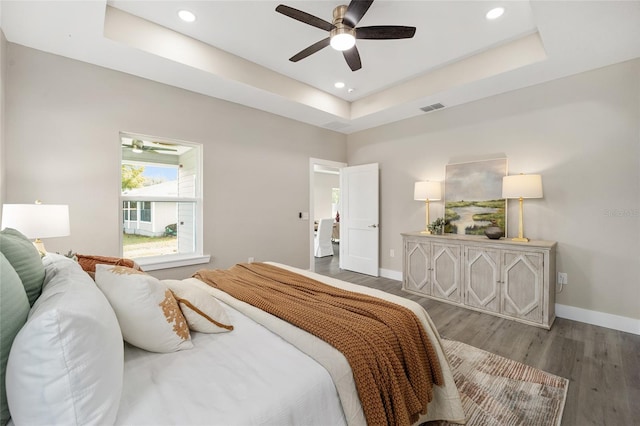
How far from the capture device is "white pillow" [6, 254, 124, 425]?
719 millimetres

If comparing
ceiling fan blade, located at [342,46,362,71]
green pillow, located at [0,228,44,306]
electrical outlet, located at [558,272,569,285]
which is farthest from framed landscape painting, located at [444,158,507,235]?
green pillow, located at [0,228,44,306]

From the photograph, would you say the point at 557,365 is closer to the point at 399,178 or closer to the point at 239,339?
the point at 239,339

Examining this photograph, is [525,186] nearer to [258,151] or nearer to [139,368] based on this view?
[258,151]

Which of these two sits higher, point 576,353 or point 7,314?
point 7,314

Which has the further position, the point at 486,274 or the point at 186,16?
the point at 486,274

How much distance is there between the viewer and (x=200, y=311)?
56.1 inches

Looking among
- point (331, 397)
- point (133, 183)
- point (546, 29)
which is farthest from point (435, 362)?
point (133, 183)

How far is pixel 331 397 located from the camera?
3.57 feet

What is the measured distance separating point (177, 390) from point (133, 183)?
2.93 metres

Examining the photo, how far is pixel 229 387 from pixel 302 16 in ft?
7.96

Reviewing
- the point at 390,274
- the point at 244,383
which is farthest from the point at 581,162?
the point at 244,383

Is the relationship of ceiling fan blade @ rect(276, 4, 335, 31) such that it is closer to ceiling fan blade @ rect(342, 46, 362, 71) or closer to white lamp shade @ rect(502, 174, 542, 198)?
ceiling fan blade @ rect(342, 46, 362, 71)

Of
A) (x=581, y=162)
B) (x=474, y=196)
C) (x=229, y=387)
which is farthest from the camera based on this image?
(x=474, y=196)

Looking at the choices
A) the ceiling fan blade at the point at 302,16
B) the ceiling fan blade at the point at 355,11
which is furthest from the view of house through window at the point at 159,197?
the ceiling fan blade at the point at 355,11
